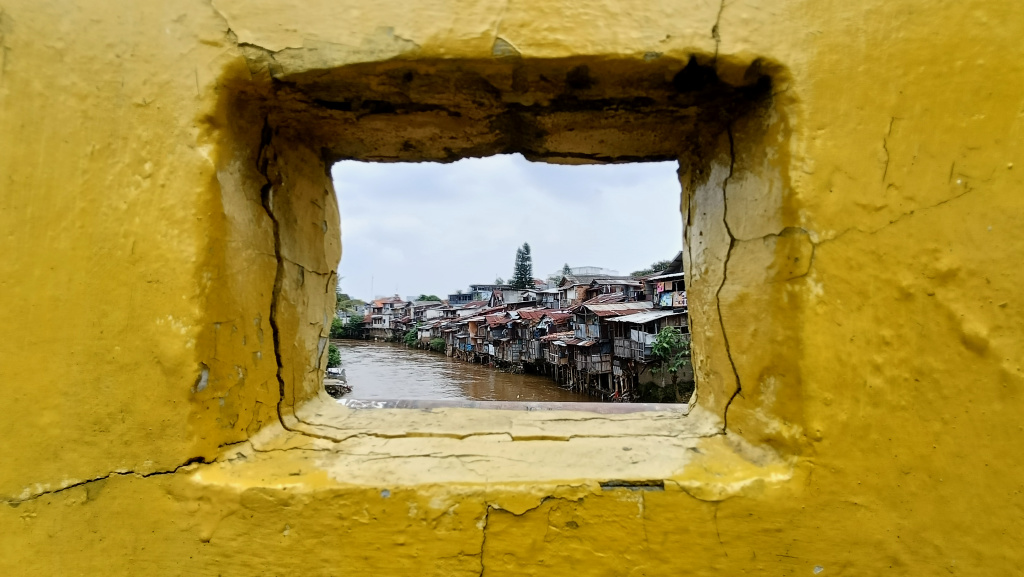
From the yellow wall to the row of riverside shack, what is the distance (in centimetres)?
1254

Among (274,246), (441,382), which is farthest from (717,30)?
(441,382)

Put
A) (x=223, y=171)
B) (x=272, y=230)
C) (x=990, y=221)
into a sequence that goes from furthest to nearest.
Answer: (x=272, y=230)
(x=223, y=171)
(x=990, y=221)

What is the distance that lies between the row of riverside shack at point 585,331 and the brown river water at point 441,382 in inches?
40.7

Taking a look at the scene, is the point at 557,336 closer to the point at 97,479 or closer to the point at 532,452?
the point at 532,452

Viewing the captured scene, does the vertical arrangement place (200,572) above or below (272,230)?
below

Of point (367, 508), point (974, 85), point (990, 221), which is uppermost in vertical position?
point (974, 85)

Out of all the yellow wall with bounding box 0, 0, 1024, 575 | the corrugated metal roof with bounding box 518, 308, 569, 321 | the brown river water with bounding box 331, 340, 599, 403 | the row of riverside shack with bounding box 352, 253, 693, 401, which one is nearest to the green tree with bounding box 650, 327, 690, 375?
the row of riverside shack with bounding box 352, 253, 693, 401

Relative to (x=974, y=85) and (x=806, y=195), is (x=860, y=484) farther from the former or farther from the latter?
(x=974, y=85)

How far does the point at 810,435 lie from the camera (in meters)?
0.88

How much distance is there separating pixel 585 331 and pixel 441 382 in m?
6.24

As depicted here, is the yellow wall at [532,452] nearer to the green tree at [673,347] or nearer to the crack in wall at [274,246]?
the crack in wall at [274,246]

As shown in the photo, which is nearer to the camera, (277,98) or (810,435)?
(810,435)

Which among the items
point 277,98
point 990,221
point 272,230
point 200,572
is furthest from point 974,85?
point 200,572

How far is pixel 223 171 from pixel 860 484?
1.55m
